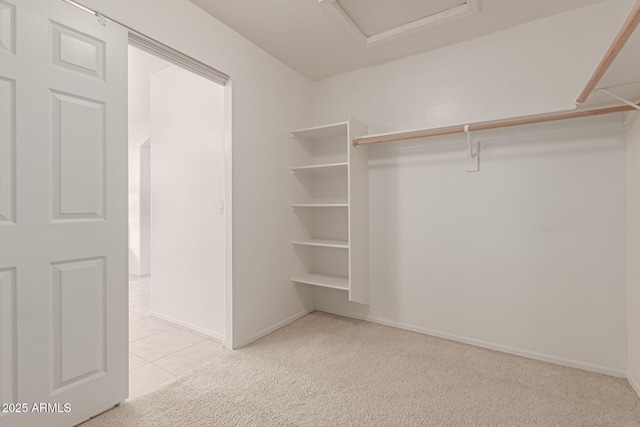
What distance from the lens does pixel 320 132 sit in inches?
116

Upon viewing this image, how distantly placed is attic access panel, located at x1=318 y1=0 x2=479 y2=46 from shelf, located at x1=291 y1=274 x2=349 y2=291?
1.99 metres

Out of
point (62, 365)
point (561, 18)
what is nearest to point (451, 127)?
point (561, 18)

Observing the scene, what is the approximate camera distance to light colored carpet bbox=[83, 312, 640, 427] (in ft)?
5.27

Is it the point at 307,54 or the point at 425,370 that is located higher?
the point at 307,54

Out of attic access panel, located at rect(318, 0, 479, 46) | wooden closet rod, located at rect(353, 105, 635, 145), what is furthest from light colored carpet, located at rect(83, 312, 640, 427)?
attic access panel, located at rect(318, 0, 479, 46)

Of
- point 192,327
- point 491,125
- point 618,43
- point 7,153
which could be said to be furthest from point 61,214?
point 491,125

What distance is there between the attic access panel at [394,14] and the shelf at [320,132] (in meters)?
0.71

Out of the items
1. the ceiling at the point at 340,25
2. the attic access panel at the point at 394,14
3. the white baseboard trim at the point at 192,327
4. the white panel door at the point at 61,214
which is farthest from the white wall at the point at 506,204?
the white panel door at the point at 61,214

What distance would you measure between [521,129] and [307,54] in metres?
1.79

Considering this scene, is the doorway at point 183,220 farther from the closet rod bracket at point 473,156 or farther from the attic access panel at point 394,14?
the closet rod bracket at point 473,156

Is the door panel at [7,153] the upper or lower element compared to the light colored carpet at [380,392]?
upper

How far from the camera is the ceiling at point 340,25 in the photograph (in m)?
2.07

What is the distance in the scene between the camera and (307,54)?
274 cm

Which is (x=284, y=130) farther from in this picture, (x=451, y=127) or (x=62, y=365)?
(x=62, y=365)
